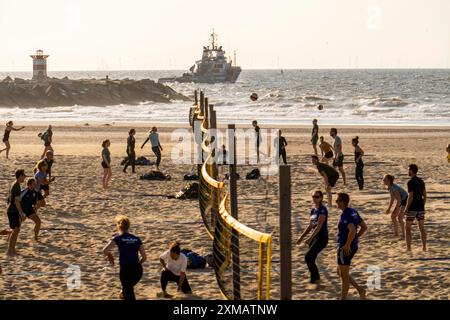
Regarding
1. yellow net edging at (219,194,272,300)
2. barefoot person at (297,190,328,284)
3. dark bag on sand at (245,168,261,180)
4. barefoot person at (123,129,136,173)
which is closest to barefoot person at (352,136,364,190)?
dark bag on sand at (245,168,261,180)

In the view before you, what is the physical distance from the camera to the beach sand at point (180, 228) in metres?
10.3

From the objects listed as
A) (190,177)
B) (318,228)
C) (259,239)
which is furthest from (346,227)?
(190,177)

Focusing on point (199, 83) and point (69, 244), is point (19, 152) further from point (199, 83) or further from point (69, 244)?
point (199, 83)

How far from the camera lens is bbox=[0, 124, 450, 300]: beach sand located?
10305mm

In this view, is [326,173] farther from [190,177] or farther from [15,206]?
[15,206]

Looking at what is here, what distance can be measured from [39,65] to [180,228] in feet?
268

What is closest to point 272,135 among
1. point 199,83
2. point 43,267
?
point 43,267

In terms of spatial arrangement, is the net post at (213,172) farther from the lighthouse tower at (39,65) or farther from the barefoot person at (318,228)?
the lighthouse tower at (39,65)

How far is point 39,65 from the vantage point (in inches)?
3607

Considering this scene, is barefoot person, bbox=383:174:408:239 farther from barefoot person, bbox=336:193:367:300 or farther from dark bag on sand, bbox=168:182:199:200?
dark bag on sand, bbox=168:182:199:200

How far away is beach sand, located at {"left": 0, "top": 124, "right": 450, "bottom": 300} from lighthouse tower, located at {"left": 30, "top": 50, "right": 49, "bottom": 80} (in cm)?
6480

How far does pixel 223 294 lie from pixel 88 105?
74.4 metres
